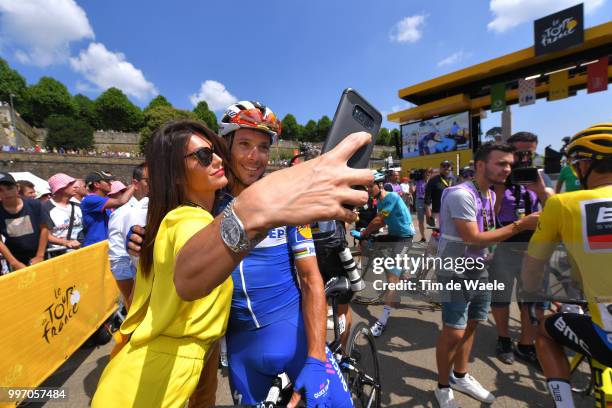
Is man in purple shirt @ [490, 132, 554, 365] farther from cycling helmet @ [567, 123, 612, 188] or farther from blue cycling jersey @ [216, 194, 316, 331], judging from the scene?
blue cycling jersey @ [216, 194, 316, 331]

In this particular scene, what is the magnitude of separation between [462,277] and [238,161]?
2336 millimetres

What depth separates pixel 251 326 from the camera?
4.96 feet

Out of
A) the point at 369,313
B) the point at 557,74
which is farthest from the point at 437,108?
the point at 369,313

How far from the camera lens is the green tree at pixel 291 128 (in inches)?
2940

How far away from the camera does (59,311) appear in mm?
3229

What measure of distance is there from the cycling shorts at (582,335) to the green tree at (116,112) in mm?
73523

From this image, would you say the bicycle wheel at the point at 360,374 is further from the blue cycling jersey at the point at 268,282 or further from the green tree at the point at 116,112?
the green tree at the point at 116,112

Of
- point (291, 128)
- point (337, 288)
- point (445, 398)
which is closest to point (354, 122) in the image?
point (337, 288)

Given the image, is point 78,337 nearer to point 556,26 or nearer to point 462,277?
point 462,277

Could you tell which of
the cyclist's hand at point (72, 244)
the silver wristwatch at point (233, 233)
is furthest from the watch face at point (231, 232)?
the cyclist's hand at point (72, 244)

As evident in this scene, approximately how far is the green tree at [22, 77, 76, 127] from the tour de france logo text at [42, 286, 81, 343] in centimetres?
7037

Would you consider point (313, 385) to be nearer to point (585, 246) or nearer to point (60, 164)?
point (585, 246)

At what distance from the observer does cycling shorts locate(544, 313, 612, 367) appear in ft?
5.31

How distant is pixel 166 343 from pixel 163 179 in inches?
26.4
